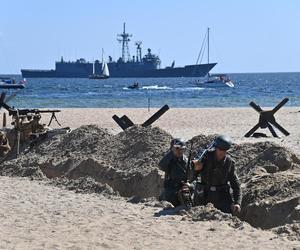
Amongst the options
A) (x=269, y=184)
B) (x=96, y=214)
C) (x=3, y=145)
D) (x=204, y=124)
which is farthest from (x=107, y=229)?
(x=204, y=124)

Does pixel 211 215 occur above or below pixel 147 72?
above

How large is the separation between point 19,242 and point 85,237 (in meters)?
0.71

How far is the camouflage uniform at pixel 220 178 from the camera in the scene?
8.12 meters

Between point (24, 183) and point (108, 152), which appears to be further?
point (108, 152)

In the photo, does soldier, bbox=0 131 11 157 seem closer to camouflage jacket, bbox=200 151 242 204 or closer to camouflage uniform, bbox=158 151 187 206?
camouflage uniform, bbox=158 151 187 206

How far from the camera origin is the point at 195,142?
13195mm

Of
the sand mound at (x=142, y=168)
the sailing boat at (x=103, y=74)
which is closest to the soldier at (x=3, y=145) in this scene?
the sand mound at (x=142, y=168)

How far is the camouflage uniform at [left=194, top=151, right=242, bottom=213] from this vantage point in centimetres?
812

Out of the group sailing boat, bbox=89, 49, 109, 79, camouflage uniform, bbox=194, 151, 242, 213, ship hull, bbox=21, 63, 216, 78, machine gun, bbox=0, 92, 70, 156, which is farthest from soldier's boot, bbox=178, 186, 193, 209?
ship hull, bbox=21, 63, 216, 78

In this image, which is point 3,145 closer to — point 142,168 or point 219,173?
point 142,168

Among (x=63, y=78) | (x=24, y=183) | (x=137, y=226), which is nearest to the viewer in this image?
(x=137, y=226)

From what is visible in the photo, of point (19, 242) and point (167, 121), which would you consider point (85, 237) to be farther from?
point (167, 121)

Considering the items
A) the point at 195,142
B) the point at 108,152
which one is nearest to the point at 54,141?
the point at 108,152

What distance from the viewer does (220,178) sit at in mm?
8164
